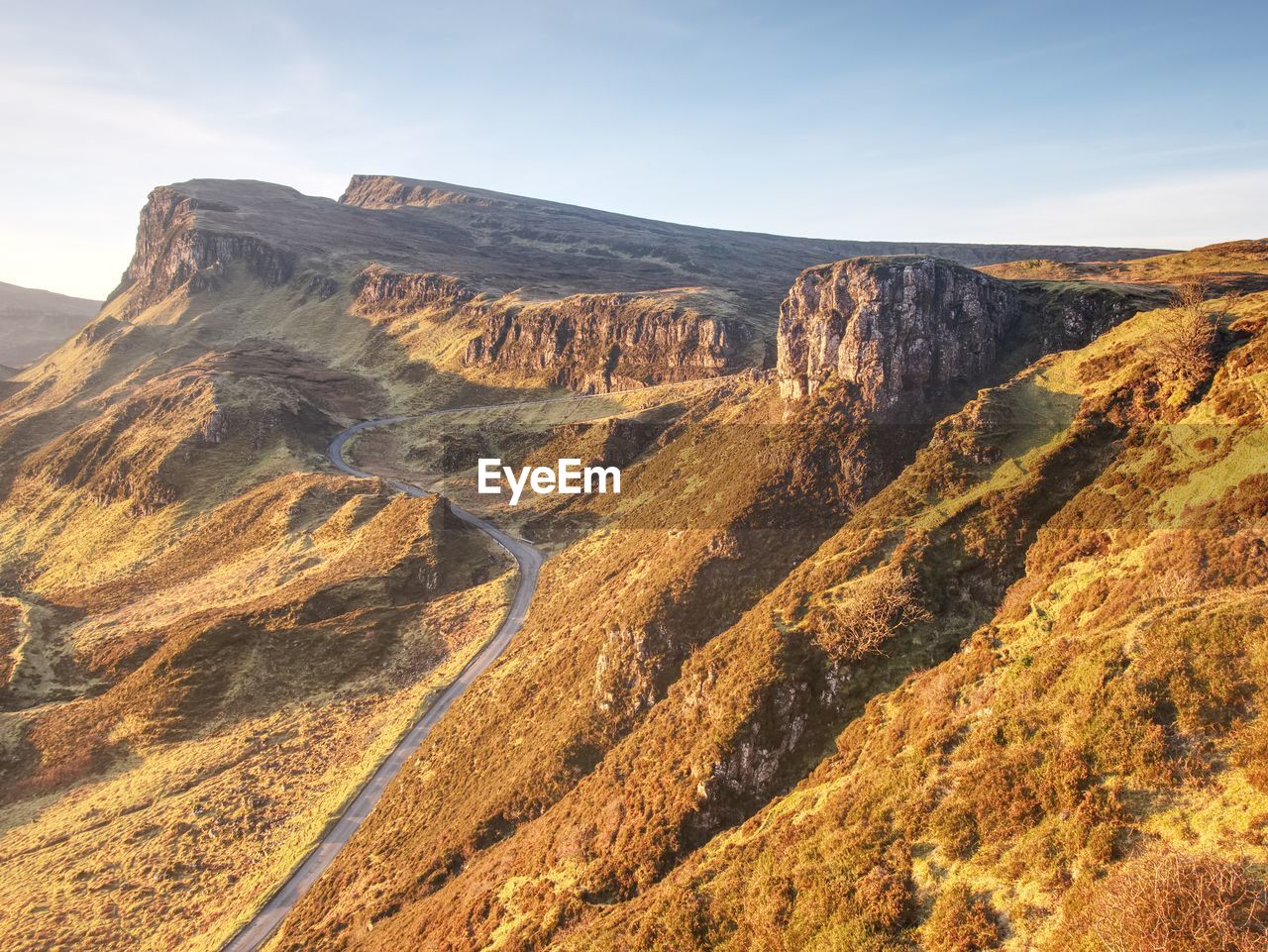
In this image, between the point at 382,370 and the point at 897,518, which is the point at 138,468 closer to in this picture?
the point at 382,370

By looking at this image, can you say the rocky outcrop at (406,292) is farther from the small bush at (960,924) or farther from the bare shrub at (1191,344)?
the small bush at (960,924)

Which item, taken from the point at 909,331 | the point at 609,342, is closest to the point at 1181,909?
the point at 909,331

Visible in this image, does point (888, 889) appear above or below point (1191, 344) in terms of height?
below

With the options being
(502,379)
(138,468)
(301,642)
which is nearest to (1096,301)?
(301,642)

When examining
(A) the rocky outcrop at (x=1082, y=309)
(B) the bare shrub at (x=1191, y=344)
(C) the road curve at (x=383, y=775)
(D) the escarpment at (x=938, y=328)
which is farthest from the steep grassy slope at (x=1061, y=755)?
(A) the rocky outcrop at (x=1082, y=309)

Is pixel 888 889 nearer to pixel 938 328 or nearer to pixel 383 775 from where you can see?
pixel 383 775

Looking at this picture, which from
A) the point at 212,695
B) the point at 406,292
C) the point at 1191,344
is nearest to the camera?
the point at 1191,344

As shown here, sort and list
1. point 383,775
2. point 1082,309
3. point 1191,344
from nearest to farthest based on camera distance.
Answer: point 1191,344 < point 383,775 < point 1082,309
